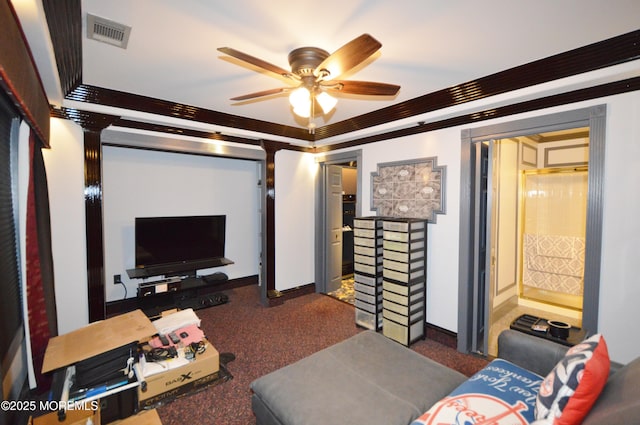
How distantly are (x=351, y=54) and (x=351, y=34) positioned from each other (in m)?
0.48

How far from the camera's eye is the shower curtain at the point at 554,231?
13.2 feet

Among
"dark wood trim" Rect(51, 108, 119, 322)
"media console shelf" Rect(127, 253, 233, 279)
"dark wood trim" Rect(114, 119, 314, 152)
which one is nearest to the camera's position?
"dark wood trim" Rect(51, 108, 119, 322)

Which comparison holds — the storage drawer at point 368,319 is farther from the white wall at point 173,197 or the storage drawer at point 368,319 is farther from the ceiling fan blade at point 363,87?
the ceiling fan blade at point 363,87

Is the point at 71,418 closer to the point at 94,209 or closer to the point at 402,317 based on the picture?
the point at 94,209

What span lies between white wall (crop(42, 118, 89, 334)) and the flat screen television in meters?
0.72

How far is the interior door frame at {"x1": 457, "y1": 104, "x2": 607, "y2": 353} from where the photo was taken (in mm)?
2164

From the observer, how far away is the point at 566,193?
4133 millimetres

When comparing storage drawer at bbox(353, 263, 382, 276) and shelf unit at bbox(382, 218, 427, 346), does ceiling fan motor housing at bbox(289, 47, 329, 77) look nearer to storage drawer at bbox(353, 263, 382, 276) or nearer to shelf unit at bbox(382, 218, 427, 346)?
shelf unit at bbox(382, 218, 427, 346)

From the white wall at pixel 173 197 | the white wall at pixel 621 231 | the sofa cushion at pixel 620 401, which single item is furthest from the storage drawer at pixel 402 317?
the white wall at pixel 173 197

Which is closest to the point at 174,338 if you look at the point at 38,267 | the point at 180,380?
the point at 180,380

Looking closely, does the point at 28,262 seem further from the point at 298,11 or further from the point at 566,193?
the point at 566,193

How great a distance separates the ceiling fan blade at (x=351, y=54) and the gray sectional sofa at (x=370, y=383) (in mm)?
1739

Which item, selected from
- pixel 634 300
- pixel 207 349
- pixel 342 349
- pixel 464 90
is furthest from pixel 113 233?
pixel 634 300

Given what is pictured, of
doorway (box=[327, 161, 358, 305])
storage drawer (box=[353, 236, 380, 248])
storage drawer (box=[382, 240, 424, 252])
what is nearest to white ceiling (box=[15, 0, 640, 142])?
storage drawer (box=[382, 240, 424, 252])
